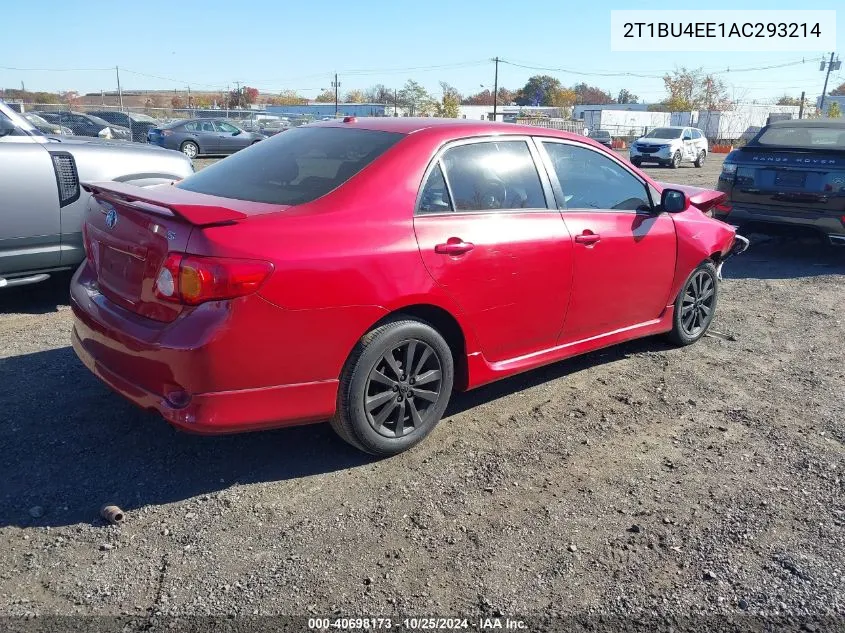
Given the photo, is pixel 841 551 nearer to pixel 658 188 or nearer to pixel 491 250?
pixel 491 250

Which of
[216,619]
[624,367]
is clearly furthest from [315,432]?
[624,367]

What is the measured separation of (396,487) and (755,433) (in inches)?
83.2

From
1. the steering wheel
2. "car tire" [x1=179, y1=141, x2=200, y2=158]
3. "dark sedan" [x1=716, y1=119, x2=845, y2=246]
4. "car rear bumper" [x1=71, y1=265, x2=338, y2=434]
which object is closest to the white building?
"car tire" [x1=179, y1=141, x2=200, y2=158]

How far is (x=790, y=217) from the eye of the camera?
26.6 ft

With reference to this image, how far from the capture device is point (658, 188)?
4.95 meters

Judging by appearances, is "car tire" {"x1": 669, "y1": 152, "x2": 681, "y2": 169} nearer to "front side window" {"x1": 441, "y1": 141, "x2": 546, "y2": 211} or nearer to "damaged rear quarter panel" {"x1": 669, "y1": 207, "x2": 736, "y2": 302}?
"damaged rear quarter panel" {"x1": 669, "y1": 207, "x2": 736, "y2": 302}

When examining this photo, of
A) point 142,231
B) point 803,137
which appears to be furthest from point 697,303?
point 803,137

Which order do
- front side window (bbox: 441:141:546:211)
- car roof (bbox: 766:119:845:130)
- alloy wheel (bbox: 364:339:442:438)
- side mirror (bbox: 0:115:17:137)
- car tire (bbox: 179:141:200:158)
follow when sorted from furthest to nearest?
car tire (bbox: 179:141:200:158)
car roof (bbox: 766:119:845:130)
side mirror (bbox: 0:115:17:137)
front side window (bbox: 441:141:546:211)
alloy wheel (bbox: 364:339:442:438)

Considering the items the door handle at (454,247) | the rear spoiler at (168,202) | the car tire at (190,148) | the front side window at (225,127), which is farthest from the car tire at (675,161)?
the rear spoiler at (168,202)

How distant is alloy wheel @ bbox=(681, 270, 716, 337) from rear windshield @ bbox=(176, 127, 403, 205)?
2.74 meters

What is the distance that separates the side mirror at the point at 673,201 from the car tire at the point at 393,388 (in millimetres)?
2048

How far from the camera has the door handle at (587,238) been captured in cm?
415

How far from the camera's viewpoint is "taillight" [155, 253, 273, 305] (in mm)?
2852

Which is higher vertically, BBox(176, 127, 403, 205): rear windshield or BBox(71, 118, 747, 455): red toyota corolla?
BBox(176, 127, 403, 205): rear windshield
